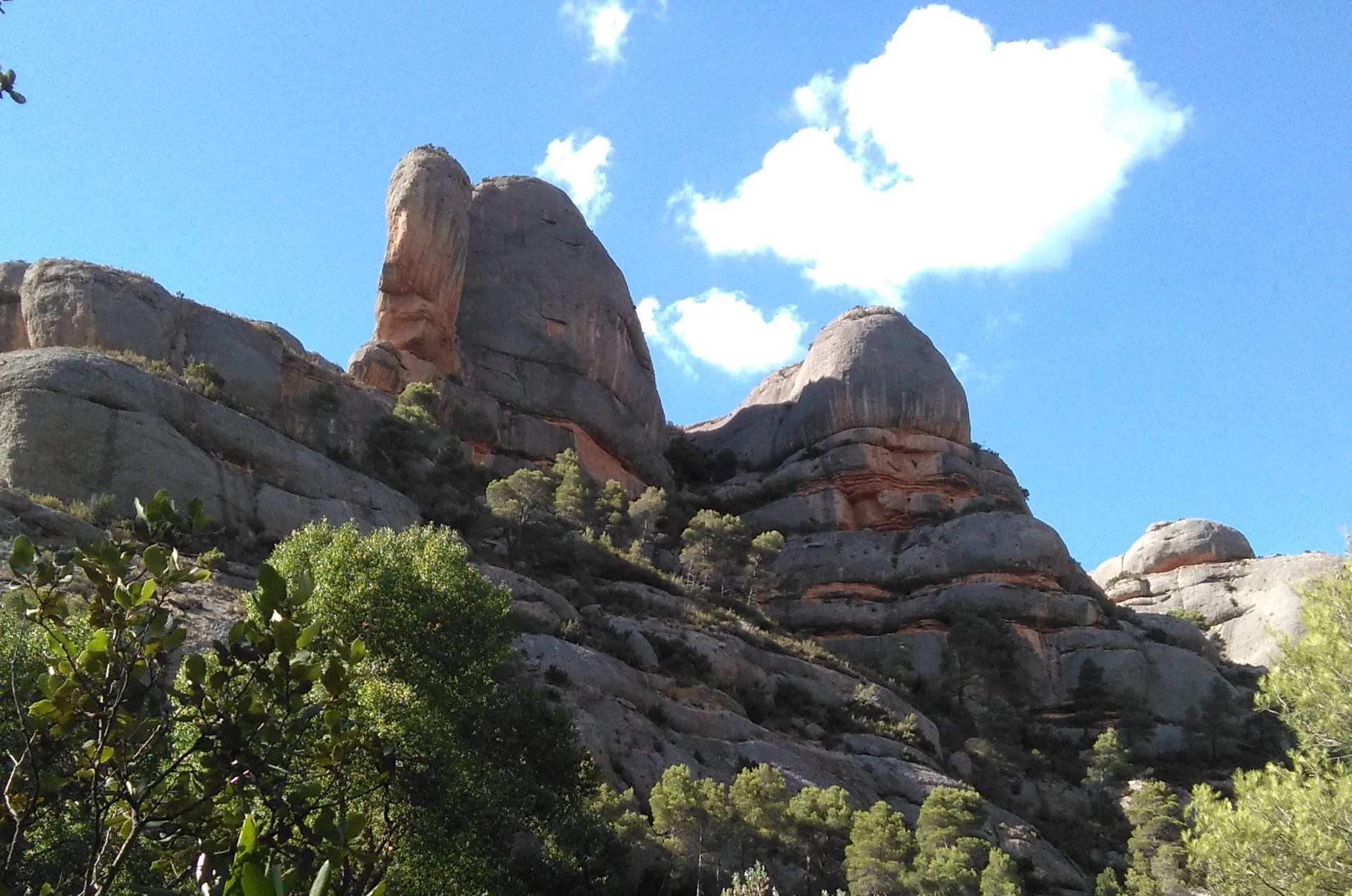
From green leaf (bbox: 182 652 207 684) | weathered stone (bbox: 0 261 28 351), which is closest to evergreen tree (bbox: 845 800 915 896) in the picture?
green leaf (bbox: 182 652 207 684)

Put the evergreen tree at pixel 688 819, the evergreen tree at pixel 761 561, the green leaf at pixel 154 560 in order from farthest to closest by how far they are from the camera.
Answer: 1. the evergreen tree at pixel 761 561
2. the evergreen tree at pixel 688 819
3. the green leaf at pixel 154 560

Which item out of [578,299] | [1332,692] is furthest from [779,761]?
[578,299]

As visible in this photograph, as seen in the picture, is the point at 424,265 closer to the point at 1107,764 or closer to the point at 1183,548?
the point at 1107,764

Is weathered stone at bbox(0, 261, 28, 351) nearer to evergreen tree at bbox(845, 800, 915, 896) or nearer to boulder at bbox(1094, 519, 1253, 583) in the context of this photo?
evergreen tree at bbox(845, 800, 915, 896)

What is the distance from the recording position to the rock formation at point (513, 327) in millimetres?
52500

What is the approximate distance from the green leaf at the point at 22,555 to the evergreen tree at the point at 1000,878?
21011 millimetres

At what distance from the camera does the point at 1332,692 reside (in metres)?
14.4

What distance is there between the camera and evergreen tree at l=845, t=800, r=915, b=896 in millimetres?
21938

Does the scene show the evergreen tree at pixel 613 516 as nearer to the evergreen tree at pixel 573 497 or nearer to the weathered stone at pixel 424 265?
the evergreen tree at pixel 573 497

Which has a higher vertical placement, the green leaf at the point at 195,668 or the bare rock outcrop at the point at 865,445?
the bare rock outcrop at the point at 865,445

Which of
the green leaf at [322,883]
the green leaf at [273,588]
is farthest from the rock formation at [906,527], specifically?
the green leaf at [322,883]

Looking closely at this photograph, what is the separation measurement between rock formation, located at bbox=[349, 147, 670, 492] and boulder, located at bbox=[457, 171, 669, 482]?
0.08m

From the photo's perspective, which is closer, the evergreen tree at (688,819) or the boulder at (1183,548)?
the evergreen tree at (688,819)

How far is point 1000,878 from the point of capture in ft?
73.6
